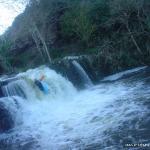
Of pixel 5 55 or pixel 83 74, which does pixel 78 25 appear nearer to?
pixel 83 74

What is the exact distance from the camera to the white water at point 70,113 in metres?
8.86

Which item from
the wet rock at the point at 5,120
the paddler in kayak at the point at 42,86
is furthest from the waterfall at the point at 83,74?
the wet rock at the point at 5,120

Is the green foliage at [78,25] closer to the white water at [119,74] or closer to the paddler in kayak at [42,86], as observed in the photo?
the white water at [119,74]

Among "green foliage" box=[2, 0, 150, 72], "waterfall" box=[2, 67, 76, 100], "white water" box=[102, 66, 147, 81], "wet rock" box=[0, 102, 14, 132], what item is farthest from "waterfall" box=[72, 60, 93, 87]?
"wet rock" box=[0, 102, 14, 132]

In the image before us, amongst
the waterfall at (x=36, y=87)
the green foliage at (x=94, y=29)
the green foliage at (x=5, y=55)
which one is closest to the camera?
the waterfall at (x=36, y=87)

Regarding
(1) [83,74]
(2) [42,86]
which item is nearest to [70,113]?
(2) [42,86]

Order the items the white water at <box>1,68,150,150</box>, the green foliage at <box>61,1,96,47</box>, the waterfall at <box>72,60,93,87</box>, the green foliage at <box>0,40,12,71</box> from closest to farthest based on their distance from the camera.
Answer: the white water at <box>1,68,150,150</box>
the waterfall at <box>72,60,93,87</box>
the green foliage at <box>61,1,96,47</box>
the green foliage at <box>0,40,12,71</box>

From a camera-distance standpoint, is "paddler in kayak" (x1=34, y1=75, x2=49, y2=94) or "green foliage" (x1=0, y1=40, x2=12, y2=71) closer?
"paddler in kayak" (x1=34, y1=75, x2=49, y2=94)

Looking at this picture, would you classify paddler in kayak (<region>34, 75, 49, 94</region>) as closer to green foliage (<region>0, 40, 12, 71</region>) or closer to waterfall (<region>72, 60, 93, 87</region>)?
waterfall (<region>72, 60, 93, 87</region>)

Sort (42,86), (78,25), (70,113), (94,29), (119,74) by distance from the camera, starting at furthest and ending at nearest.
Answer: (78,25), (94,29), (119,74), (42,86), (70,113)

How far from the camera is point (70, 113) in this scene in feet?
37.9

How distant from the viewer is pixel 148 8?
58.1ft

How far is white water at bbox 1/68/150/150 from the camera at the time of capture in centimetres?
886

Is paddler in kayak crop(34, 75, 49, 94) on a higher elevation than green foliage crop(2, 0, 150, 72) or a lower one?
lower
